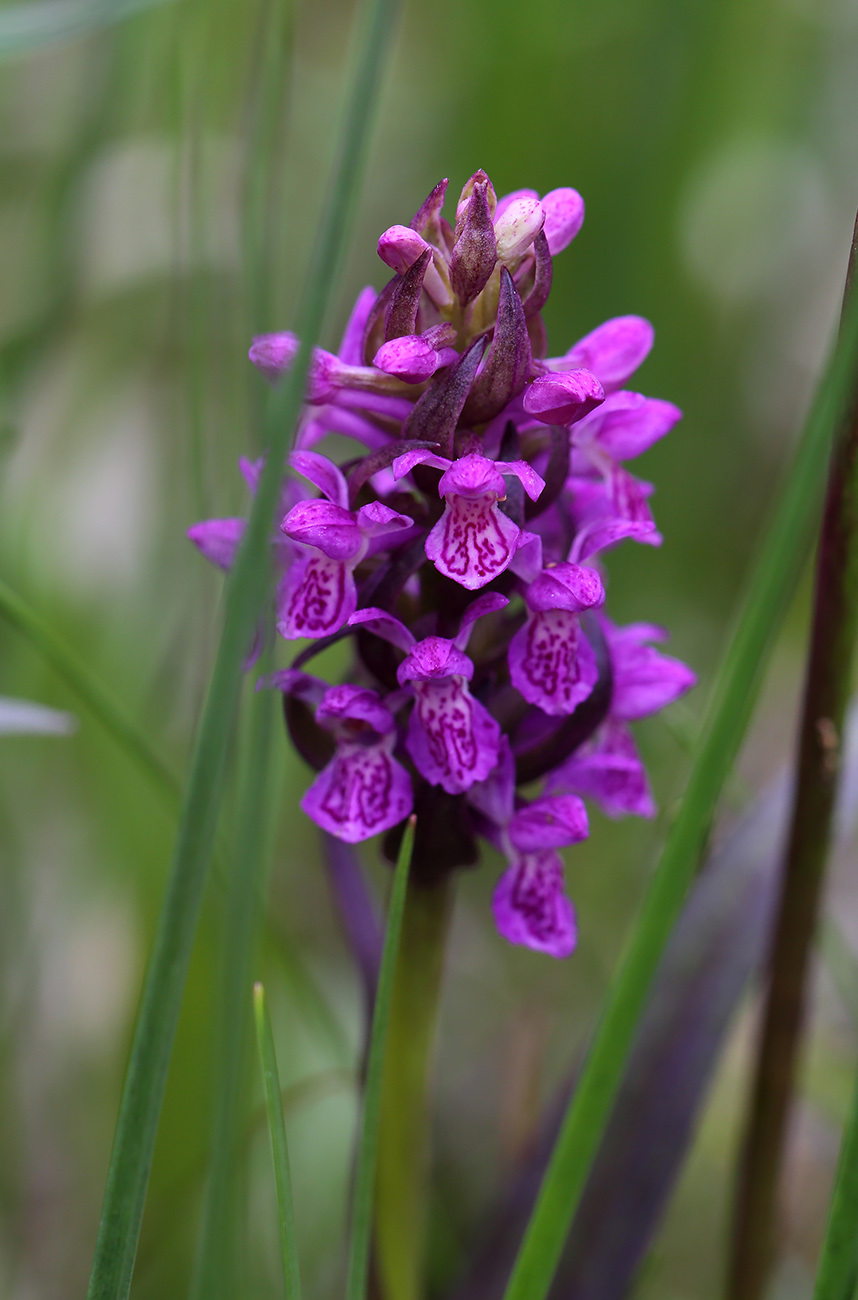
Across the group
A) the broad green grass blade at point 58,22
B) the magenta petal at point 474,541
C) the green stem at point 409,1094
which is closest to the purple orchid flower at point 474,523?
the magenta petal at point 474,541

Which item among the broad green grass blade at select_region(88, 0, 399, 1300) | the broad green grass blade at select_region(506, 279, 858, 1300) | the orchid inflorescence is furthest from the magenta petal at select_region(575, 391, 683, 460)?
the broad green grass blade at select_region(88, 0, 399, 1300)

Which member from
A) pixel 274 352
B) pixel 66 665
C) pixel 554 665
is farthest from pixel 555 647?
pixel 66 665

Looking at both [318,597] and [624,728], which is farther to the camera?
[624,728]

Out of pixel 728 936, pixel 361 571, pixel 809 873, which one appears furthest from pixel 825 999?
pixel 361 571

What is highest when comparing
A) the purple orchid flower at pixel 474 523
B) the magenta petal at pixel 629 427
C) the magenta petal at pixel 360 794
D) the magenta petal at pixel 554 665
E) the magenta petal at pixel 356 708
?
the magenta petal at pixel 629 427

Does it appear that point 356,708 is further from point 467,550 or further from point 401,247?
point 401,247

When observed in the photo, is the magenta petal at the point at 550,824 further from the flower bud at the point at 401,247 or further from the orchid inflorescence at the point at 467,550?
the flower bud at the point at 401,247
